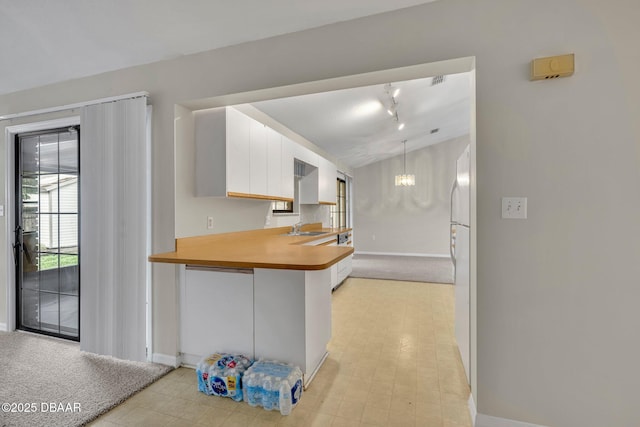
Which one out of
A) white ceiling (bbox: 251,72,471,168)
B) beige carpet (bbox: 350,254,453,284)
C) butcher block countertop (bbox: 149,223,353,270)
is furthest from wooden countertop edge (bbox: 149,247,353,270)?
beige carpet (bbox: 350,254,453,284)

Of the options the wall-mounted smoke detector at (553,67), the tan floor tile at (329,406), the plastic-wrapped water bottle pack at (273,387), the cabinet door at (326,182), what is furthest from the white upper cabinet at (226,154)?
the wall-mounted smoke detector at (553,67)

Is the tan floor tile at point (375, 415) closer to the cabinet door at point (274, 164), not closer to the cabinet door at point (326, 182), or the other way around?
the cabinet door at point (274, 164)

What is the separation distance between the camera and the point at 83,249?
8.10 feet

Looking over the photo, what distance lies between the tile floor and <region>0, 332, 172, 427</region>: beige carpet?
0.48ft

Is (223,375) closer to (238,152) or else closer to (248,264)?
(248,264)

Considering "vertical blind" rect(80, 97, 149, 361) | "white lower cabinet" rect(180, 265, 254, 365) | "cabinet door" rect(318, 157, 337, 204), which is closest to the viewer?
"white lower cabinet" rect(180, 265, 254, 365)

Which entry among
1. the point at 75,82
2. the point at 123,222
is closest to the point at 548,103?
the point at 123,222

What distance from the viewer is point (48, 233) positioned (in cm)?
297

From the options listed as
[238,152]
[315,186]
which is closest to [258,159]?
[238,152]

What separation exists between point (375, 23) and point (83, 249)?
285cm

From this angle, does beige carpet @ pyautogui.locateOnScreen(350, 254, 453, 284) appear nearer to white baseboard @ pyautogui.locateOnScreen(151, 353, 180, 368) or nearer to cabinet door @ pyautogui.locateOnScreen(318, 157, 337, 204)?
cabinet door @ pyautogui.locateOnScreen(318, 157, 337, 204)

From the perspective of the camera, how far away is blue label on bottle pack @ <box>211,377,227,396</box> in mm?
1916

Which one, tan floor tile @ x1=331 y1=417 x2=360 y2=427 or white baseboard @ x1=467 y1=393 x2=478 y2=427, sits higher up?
white baseboard @ x1=467 y1=393 x2=478 y2=427

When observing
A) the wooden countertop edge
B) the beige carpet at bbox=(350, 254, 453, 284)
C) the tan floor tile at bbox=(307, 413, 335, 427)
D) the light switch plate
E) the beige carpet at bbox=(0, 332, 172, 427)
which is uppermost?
the light switch plate
